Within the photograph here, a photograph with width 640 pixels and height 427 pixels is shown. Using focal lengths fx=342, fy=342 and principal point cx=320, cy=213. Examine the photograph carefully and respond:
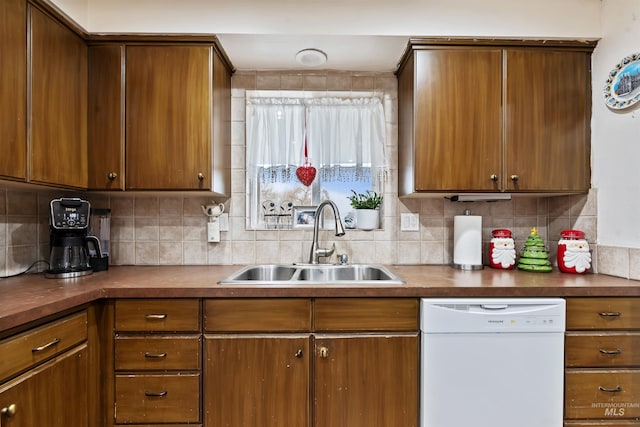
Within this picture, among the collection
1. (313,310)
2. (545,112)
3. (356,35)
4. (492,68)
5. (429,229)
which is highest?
(356,35)

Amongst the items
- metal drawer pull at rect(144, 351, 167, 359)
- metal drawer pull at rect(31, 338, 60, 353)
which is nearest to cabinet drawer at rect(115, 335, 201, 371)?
metal drawer pull at rect(144, 351, 167, 359)

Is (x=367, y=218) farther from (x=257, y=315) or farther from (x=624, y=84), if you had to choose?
(x=624, y=84)

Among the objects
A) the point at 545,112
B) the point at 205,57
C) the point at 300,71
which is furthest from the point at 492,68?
the point at 205,57

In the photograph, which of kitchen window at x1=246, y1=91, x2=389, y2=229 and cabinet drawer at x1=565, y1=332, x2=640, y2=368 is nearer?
cabinet drawer at x1=565, y1=332, x2=640, y2=368

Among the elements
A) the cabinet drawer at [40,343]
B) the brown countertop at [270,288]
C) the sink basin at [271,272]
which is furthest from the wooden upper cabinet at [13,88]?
the sink basin at [271,272]

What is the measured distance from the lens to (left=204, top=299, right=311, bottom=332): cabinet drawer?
1479mm

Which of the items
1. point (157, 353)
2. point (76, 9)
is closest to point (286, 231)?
point (157, 353)

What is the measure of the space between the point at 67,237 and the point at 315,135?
1468 mm

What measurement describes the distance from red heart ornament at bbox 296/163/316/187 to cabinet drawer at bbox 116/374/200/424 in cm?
A: 123

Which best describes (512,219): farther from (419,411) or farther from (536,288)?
(419,411)

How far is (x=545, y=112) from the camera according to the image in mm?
1828

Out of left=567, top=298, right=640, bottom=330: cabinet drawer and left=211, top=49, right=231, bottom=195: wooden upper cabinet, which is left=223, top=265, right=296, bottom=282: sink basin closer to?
left=211, top=49, right=231, bottom=195: wooden upper cabinet

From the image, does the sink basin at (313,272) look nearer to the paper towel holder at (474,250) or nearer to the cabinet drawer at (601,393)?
the paper towel holder at (474,250)

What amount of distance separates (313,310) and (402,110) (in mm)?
1307
